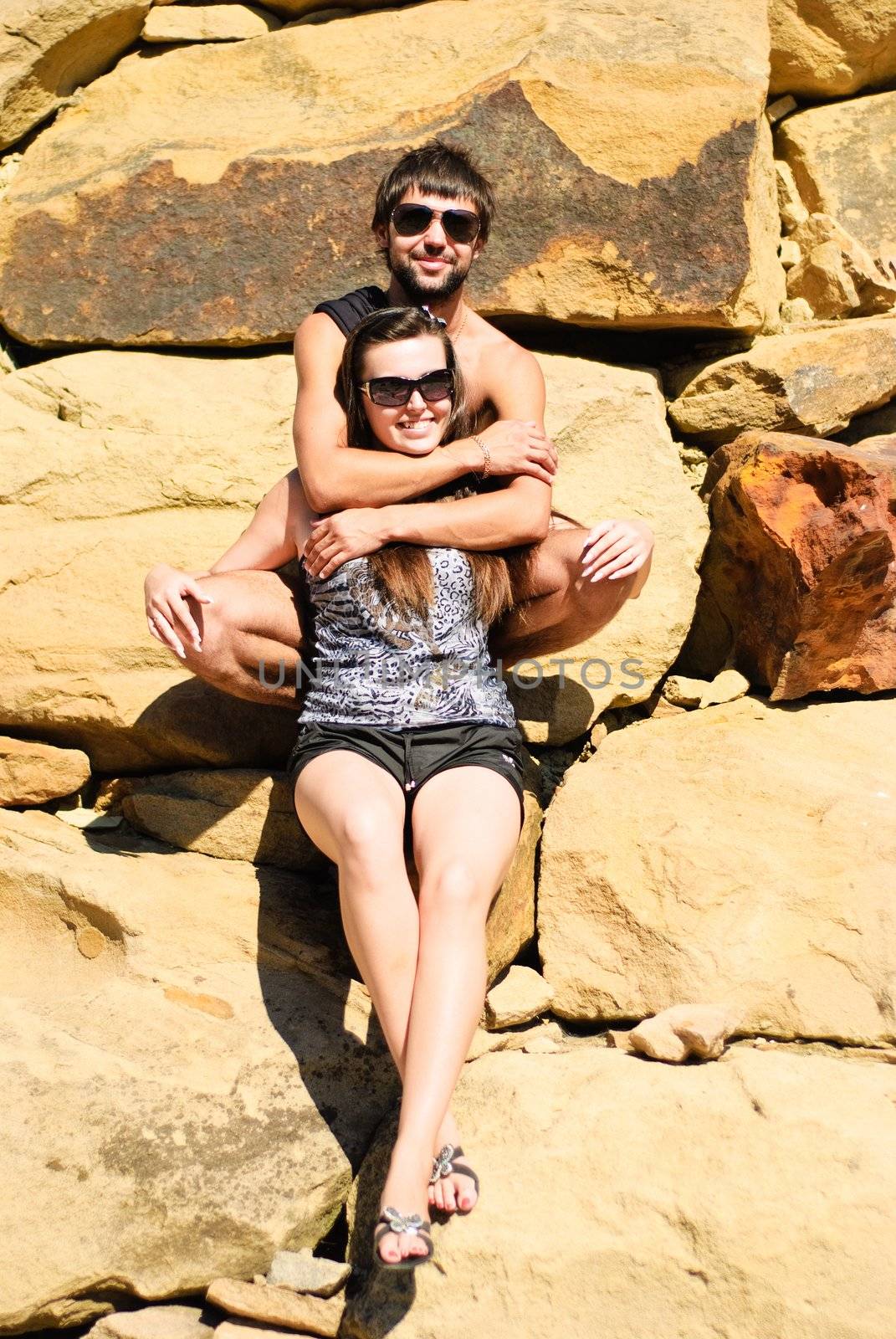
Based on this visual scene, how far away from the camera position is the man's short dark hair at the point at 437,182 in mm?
3459

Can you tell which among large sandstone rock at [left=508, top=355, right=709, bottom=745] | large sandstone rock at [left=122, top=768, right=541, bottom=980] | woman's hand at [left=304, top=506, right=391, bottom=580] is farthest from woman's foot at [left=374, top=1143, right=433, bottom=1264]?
large sandstone rock at [left=508, top=355, right=709, bottom=745]

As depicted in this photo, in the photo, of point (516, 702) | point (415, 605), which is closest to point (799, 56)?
point (516, 702)

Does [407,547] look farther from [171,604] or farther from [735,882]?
[735,882]

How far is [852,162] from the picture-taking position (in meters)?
5.07

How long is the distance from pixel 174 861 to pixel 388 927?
1.02 m

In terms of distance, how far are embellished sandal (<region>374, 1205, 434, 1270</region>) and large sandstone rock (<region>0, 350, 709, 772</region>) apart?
155 cm

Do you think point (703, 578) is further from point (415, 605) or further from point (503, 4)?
point (503, 4)

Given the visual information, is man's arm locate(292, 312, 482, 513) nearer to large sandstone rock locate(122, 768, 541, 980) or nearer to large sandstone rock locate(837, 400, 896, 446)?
large sandstone rock locate(122, 768, 541, 980)

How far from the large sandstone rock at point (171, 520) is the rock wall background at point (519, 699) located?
14mm

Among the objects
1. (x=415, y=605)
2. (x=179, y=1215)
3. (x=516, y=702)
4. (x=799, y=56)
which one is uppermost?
(x=799, y=56)

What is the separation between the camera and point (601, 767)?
3.56 m

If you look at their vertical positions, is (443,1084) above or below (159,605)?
below

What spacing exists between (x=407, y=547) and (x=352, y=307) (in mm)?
734

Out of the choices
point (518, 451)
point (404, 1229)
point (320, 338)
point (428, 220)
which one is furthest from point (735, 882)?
point (428, 220)
